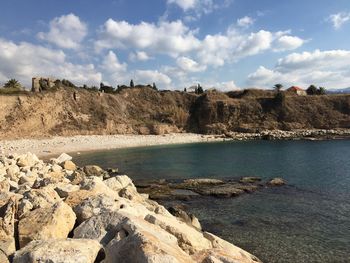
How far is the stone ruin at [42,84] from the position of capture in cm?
8971

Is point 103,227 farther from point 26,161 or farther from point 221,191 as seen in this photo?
point 26,161

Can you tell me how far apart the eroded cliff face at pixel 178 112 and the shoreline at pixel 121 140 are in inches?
206

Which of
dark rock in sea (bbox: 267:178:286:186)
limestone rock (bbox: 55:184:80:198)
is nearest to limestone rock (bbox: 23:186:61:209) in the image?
limestone rock (bbox: 55:184:80:198)

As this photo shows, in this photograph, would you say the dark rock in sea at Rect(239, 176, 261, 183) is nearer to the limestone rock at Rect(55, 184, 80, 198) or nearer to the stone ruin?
the limestone rock at Rect(55, 184, 80, 198)

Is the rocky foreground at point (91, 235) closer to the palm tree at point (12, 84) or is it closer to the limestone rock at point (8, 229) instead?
the limestone rock at point (8, 229)

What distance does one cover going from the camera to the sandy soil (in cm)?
6125

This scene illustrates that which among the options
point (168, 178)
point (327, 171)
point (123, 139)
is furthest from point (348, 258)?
point (123, 139)

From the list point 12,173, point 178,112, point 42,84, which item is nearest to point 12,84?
point 42,84

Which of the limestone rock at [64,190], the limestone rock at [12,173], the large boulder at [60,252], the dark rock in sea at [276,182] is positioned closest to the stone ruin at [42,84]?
the limestone rock at [12,173]

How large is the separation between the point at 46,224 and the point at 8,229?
1.09 metres

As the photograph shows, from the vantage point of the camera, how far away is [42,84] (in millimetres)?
92938

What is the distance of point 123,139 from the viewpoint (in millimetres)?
81875

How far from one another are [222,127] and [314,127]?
26.9 m

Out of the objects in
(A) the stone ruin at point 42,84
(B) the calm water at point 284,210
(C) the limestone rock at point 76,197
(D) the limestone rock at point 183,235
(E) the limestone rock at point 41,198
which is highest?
(A) the stone ruin at point 42,84
